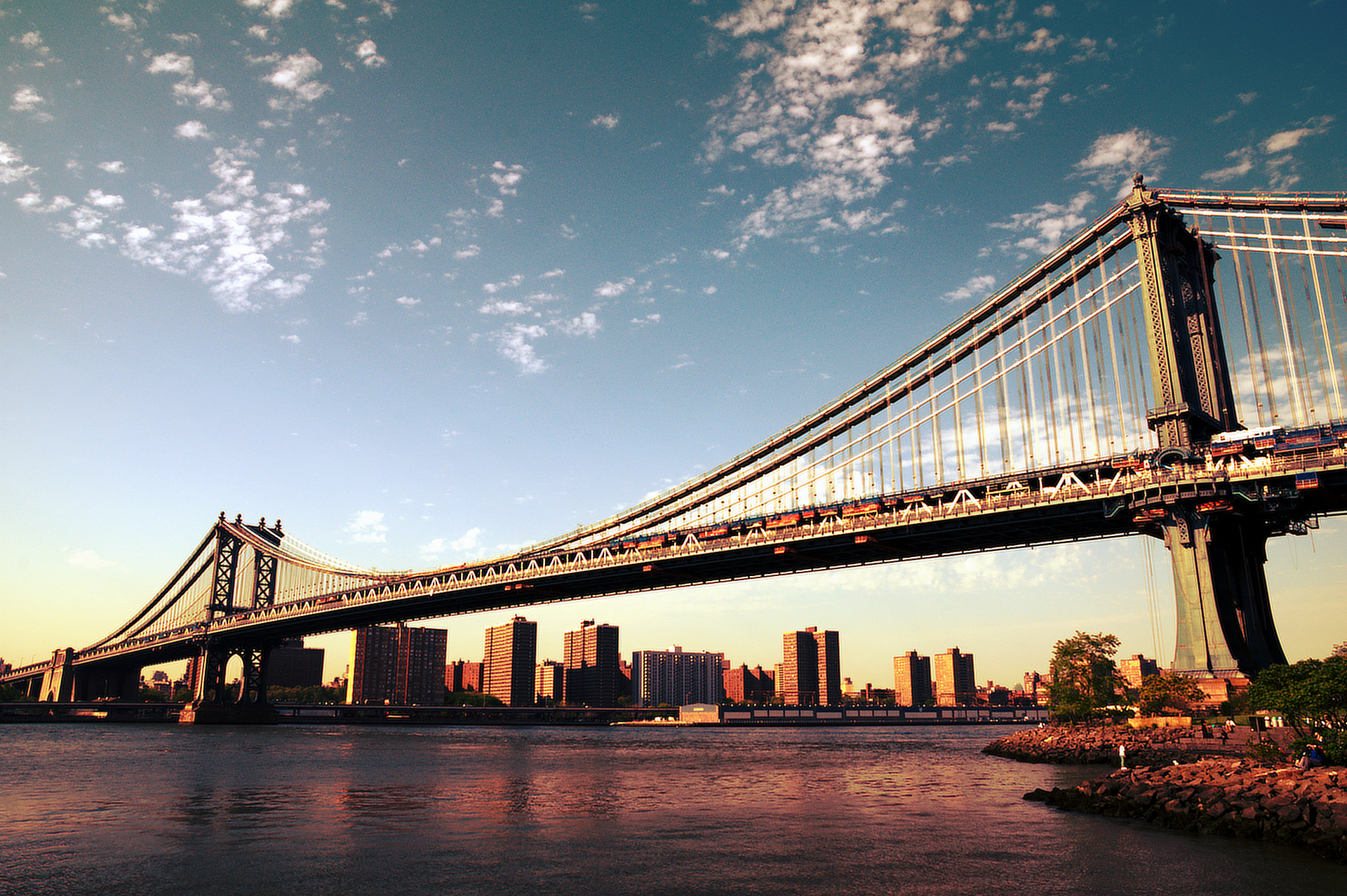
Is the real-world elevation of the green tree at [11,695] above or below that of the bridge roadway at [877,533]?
below

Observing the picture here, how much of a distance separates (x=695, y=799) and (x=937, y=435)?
39.6 metres

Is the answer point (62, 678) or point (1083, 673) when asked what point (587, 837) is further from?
point (62, 678)

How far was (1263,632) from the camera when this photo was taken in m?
45.1

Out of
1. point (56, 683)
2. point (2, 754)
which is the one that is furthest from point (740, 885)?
point (56, 683)

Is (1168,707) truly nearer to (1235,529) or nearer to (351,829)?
(1235,529)

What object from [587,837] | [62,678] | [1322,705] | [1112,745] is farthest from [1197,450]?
[62,678]

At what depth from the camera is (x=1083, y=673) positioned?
2327 inches

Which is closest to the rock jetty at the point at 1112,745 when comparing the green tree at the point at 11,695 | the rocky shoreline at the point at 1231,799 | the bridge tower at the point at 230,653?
the rocky shoreline at the point at 1231,799

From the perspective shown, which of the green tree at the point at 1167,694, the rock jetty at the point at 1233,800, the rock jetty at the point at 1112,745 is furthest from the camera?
the green tree at the point at 1167,694

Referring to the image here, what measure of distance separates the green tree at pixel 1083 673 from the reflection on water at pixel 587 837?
64.7 ft

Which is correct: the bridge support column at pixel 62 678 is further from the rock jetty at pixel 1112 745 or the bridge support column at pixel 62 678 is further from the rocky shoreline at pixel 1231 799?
the rocky shoreline at pixel 1231 799

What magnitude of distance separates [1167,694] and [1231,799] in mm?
24480

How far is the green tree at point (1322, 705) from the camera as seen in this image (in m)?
25.0

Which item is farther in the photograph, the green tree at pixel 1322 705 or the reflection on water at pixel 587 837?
the green tree at pixel 1322 705
